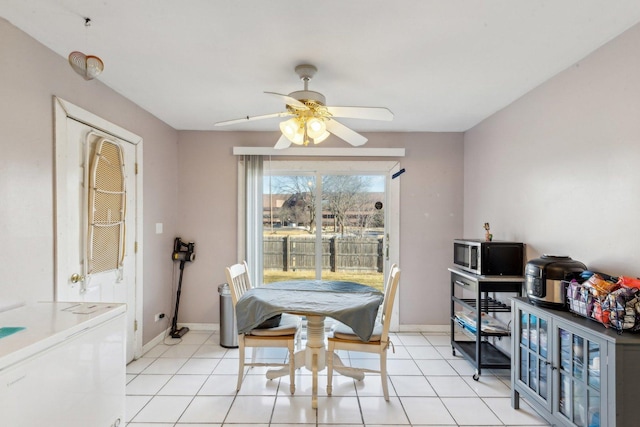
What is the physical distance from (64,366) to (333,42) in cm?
217

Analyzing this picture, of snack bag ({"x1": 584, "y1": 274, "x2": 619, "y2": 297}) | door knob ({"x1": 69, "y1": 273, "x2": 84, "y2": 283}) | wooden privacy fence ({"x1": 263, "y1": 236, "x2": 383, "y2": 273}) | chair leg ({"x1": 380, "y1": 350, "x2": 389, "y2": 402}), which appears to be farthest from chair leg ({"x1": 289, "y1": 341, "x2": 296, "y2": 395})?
snack bag ({"x1": 584, "y1": 274, "x2": 619, "y2": 297})

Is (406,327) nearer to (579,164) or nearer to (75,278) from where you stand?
(579,164)

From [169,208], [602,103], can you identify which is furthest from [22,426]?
[602,103]

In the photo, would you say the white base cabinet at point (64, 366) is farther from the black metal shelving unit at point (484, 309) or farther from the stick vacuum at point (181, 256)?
the black metal shelving unit at point (484, 309)

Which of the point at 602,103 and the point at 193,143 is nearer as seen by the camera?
the point at 602,103

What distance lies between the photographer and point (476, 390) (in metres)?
2.53

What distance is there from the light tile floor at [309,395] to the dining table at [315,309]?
0.16 metres

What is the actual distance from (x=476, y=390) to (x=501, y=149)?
2166mm

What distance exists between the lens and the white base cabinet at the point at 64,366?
119 cm

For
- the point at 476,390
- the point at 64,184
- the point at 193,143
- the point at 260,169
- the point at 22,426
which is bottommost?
the point at 476,390

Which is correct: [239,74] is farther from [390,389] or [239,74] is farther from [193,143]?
[390,389]

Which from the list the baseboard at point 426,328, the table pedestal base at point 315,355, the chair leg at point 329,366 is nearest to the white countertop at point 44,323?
the table pedestal base at point 315,355

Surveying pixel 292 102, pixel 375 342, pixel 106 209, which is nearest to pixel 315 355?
pixel 375 342

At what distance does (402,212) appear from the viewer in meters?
3.80
